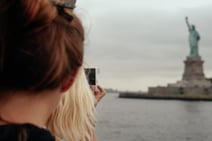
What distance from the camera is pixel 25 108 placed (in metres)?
0.97

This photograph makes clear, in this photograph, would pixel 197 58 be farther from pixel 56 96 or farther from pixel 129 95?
A: pixel 56 96

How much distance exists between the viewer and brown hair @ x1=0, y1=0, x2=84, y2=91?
3.06 ft

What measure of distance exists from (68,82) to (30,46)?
0.12m

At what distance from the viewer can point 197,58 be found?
159ft

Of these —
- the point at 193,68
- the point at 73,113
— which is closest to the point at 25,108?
the point at 73,113

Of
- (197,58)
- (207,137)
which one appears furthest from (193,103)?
(207,137)

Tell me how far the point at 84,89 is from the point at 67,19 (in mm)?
184

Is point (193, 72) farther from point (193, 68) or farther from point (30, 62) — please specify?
point (30, 62)

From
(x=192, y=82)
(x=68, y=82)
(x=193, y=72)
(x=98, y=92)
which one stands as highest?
(x=68, y=82)

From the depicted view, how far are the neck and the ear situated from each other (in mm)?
32

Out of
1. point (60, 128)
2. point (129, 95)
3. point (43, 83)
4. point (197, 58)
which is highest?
point (43, 83)

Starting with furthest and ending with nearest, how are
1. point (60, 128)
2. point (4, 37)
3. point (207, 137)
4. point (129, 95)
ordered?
point (129, 95)
point (207, 137)
point (60, 128)
point (4, 37)

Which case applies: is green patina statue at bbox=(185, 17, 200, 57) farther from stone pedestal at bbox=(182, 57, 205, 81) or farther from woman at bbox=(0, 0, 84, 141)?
woman at bbox=(0, 0, 84, 141)

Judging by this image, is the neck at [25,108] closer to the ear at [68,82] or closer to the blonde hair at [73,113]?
the ear at [68,82]
